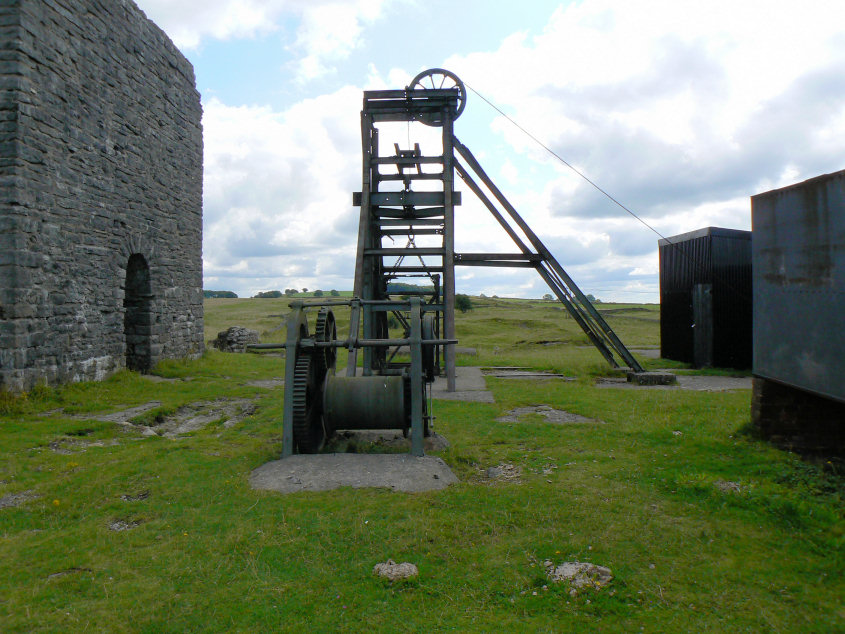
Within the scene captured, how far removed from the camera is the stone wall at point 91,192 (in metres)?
9.58

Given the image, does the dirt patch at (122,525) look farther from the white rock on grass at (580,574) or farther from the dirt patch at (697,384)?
the dirt patch at (697,384)

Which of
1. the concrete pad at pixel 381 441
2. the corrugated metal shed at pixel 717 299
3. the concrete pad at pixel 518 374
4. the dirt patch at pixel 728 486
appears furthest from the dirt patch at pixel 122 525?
the corrugated metal shed at pixel 717 299

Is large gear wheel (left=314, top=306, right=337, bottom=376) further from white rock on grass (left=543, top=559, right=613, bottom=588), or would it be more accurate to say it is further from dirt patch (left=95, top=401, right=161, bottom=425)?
white rock on grass (left=543, top=559, right=613, bottom=588)

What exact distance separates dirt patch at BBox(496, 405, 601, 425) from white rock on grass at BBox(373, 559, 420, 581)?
489cm

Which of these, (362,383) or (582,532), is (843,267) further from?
(362,383)

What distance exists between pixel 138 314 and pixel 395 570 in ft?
41.0

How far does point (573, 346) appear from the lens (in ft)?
82.6

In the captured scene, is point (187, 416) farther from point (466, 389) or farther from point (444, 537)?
point (444, 537)

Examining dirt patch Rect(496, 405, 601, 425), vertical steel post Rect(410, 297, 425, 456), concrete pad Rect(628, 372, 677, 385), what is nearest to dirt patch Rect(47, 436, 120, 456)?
vertical steel post Rect(410, 297, 425, 456)

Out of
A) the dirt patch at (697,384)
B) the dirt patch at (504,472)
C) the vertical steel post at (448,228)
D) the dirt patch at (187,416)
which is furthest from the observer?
the vertical steel post at (448,228)

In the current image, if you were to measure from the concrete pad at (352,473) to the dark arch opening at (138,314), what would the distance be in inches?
368

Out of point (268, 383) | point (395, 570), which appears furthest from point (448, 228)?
point (395, 570)

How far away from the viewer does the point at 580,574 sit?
380 centimetres

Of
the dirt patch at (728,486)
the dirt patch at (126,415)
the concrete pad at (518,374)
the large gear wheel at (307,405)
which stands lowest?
the dirt patch at (728,486)
